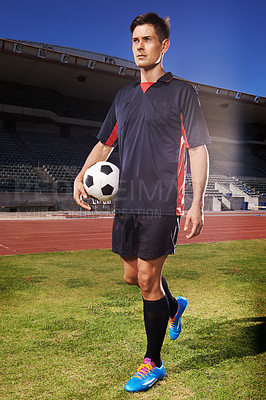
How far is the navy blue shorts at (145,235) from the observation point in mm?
2219

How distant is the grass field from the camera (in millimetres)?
2174

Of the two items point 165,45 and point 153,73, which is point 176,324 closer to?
point 153,73

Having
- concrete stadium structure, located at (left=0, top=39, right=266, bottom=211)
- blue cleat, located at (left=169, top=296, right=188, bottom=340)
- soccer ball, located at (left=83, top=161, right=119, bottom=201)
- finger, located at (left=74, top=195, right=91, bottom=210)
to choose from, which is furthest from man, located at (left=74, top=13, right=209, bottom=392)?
concrete stadium structure, located at (left=0, top=39, right=266, bottom=211)

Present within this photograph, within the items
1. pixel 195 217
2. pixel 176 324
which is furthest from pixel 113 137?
pixel 176 324

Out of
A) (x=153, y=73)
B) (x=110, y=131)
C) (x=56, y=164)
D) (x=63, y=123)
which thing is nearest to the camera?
→ (x=153, y=73)

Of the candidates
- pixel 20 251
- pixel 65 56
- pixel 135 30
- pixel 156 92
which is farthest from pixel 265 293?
pixel 65 56

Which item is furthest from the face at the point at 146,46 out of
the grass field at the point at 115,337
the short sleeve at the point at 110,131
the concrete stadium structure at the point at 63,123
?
the concrete stadium structure at the point at 63,123

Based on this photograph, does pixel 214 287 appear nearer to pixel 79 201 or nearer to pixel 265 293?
pixel 265 293

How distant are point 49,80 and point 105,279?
25.5m

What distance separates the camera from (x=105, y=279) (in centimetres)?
516

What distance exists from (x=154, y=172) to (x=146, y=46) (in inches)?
31.3

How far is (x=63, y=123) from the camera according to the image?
32.0 meters

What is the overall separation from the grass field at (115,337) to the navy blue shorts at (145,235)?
788 millimetres

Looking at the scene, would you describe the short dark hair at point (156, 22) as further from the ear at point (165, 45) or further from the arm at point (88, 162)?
the arm at point (88, 162)
